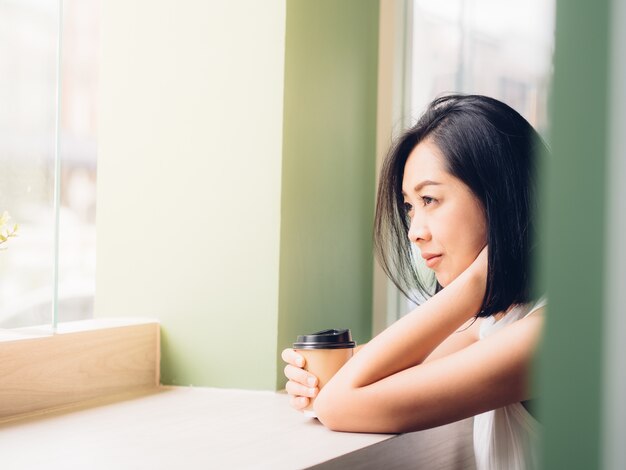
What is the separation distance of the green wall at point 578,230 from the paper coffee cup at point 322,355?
3.26 ft

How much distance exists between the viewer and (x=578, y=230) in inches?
9.5

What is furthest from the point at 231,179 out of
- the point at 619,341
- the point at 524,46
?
the point at 619,341

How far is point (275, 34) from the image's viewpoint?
148 cm

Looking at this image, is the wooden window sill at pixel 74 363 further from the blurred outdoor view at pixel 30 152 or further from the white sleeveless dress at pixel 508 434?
the white sleeveless dress at pixel 508 434

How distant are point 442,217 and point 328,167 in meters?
0.47

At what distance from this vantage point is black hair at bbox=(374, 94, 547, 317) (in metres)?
1.16

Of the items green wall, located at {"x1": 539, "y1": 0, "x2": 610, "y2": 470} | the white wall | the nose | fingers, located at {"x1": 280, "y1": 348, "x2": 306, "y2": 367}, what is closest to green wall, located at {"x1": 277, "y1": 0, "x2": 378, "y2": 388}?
the white wall

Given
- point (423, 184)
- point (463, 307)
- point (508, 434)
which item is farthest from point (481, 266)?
point (508, 434)

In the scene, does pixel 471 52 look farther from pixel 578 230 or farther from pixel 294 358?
pixel 578 230

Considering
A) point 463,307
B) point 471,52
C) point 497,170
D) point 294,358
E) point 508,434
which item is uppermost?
point 471,52

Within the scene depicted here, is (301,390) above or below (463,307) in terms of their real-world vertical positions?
below

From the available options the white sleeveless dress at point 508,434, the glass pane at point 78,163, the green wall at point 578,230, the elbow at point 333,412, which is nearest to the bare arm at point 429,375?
the elbow at point 333,412

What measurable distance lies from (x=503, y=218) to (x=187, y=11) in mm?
819

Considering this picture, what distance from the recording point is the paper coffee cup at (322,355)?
123 cm
